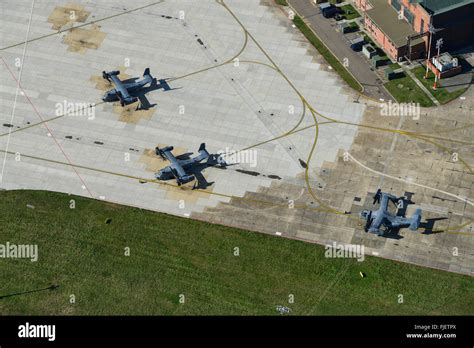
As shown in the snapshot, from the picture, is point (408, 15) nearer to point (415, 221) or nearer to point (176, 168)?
point (415, 221)

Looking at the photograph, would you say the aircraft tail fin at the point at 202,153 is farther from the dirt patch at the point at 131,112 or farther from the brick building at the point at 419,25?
the brick building at the point at 419,25

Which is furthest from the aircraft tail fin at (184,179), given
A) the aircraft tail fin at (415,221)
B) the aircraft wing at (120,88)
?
the aircraft tail fin at (415,221)

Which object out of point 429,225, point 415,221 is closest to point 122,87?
point 415,221

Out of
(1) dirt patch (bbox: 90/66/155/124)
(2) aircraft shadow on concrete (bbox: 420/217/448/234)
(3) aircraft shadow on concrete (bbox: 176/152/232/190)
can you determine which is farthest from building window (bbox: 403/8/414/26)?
(1) dirt patch (bbox: 90/66/155/124)

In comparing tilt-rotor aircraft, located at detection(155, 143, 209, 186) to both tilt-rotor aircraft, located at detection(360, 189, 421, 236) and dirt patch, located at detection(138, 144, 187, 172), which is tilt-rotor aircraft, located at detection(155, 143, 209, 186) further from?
tilt-rotor aircraft, located at detection(360, 189, 421, 236)

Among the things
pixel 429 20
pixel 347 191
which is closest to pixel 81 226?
pixel 347 191
